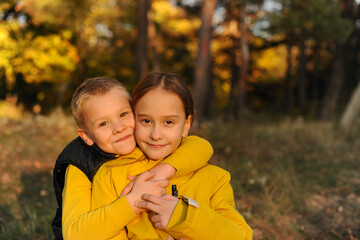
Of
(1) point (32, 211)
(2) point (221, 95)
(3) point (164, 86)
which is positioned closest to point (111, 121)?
(3) point (164, 86)

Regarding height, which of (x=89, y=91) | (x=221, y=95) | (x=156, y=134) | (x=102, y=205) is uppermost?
(x=89, y=91)

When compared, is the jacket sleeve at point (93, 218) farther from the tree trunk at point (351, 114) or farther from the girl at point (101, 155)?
the tree trunk at point (351, 114)

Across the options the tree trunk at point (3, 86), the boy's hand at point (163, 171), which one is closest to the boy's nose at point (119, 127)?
the boy's hand at point (163, 171)

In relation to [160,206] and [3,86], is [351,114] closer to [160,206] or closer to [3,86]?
[160,206]

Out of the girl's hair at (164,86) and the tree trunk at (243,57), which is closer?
the girl's hair at (164,86)

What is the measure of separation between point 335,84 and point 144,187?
13.4 m

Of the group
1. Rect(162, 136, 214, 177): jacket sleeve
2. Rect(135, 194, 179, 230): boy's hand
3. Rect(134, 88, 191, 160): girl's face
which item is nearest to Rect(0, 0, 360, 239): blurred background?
Rect(162, 136, 214, 177): jacket sleeve

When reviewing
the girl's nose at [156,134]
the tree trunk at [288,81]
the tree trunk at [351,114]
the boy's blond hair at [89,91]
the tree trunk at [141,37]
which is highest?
the boy's blond hair at [89,91]

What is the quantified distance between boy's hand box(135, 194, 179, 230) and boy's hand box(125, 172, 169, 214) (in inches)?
1.0

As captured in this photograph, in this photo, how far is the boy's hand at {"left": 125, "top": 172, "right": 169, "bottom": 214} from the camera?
5.88ft

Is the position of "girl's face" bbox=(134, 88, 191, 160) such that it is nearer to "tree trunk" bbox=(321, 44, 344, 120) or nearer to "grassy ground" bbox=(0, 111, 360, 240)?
"grassy ground" bbox=(0, 111, 360, 240)

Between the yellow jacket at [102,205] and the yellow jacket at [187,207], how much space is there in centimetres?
2

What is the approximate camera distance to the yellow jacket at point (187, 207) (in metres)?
1.74

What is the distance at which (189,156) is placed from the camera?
6.56 feet
